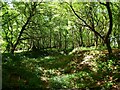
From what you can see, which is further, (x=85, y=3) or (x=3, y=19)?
(x=85, y=3)

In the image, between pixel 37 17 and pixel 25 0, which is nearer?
pixel 25 0

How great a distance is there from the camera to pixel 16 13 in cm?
2844

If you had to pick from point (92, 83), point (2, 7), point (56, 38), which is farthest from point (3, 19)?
point (56, 38)

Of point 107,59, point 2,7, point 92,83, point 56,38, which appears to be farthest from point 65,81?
point 56,38

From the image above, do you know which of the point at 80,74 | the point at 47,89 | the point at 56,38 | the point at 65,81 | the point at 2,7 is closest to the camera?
the point at 47,89

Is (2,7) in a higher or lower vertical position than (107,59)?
higher

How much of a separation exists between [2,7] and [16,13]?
14.1 feet

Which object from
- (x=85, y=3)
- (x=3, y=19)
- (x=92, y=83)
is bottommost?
(x=92, y=83)

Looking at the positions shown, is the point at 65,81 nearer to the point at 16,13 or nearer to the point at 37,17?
the point at 16,13

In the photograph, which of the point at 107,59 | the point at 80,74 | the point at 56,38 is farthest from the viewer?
the point at 56,38

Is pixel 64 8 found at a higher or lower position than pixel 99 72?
higher

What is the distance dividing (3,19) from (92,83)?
1565 centimetres

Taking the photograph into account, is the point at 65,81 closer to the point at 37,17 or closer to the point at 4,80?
the point at 4,80

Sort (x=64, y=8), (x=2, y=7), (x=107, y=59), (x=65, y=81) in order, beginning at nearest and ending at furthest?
(x=65, y=81) → (x=107, y=59) → (x=2, y=7) → (x=64, y=8)
